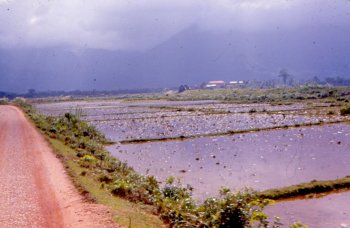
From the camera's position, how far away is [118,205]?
38.9 feet

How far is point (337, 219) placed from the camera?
12.1 m

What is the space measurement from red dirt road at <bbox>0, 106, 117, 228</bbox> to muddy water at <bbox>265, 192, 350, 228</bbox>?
5751mm

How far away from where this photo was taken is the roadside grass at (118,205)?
34.0ft

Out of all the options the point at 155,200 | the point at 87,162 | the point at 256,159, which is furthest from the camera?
the point at 256,159

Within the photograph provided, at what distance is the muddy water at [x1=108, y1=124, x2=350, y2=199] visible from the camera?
17.4m

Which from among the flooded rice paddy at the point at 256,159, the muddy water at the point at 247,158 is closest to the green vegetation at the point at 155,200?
the flooded rice paddy at the point at 256,159

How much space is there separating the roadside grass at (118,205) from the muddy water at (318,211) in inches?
163

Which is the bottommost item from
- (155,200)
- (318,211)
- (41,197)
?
(318,211)

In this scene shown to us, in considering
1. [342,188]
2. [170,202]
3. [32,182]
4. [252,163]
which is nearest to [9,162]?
[32,182]

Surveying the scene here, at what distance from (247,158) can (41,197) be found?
1261cm

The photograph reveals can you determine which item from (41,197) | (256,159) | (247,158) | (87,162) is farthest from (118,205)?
(247,158)

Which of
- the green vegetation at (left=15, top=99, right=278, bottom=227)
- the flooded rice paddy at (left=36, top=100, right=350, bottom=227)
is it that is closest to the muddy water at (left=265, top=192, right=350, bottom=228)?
the flooded rice paddy at (left=36, top=100, right=350, bottom=227)

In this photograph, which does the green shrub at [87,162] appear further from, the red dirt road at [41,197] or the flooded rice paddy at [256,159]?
the flooded rice paddy at [256,159]

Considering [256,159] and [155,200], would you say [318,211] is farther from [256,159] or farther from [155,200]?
[256,159]
